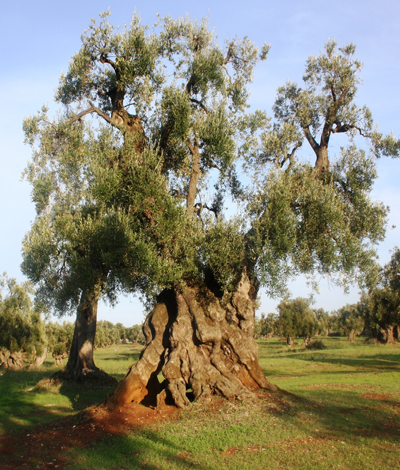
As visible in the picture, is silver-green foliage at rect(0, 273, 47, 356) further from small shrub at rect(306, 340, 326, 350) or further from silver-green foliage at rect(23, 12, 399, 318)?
small shrub at rect(306, 340, 326, 350)

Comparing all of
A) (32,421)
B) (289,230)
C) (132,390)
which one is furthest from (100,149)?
(32,421)

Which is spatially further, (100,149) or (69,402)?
(69,402)

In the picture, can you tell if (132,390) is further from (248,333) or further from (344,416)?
(344,416)

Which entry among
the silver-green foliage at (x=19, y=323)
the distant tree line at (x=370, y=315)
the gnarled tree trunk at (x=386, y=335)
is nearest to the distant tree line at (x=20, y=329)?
the silver-green foliage at (x=19, y=323)

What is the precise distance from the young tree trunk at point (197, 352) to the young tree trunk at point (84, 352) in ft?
27.0

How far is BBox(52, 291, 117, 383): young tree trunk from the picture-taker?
23.2 meters

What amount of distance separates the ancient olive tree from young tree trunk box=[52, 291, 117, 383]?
5311 mm

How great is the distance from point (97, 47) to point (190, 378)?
15.3 metres

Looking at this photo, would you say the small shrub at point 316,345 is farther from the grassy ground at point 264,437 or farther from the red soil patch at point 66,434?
the red soil patch at point 66,434

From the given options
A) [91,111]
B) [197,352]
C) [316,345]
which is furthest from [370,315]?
[91,111]

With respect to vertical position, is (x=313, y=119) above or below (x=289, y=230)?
above

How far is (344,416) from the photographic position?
522 inches

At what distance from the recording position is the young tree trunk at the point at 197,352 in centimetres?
1459

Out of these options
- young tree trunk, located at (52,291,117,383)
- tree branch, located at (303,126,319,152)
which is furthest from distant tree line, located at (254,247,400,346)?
tree branch, located at (303,126,319,152)
